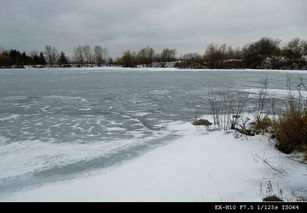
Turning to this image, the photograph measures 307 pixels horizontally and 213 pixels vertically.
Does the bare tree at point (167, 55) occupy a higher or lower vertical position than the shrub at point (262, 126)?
higher

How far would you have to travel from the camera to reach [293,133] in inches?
129

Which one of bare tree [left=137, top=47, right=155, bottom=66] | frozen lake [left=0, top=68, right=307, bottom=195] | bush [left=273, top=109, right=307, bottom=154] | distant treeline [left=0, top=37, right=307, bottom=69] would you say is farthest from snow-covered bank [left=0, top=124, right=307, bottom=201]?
bare tree [left=137, top=47, right=155, bottom=66]

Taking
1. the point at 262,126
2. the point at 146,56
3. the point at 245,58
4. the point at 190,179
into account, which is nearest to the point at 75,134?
the point at 190,179

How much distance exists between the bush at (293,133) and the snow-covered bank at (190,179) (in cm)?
16

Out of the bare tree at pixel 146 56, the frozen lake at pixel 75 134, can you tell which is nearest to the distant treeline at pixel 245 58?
the bare tree at pixel 146 56

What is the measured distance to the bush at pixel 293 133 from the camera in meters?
3.23

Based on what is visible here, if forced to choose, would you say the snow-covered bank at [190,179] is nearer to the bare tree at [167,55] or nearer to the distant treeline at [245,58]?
the distant treeline at [245,58]

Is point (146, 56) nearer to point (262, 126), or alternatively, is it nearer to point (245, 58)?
point (245, 58)

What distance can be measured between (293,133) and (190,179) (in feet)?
5.45

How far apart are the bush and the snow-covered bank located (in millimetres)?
163

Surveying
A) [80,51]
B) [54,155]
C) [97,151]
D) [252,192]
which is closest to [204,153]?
[252,192]

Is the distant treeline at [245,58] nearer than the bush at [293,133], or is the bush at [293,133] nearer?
the bush at [293,133]

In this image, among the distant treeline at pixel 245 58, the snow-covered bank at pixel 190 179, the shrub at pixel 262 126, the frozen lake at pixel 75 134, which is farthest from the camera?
the distant treeline at pixel 245 58

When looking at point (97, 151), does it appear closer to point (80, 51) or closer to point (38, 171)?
point (38, 171)
